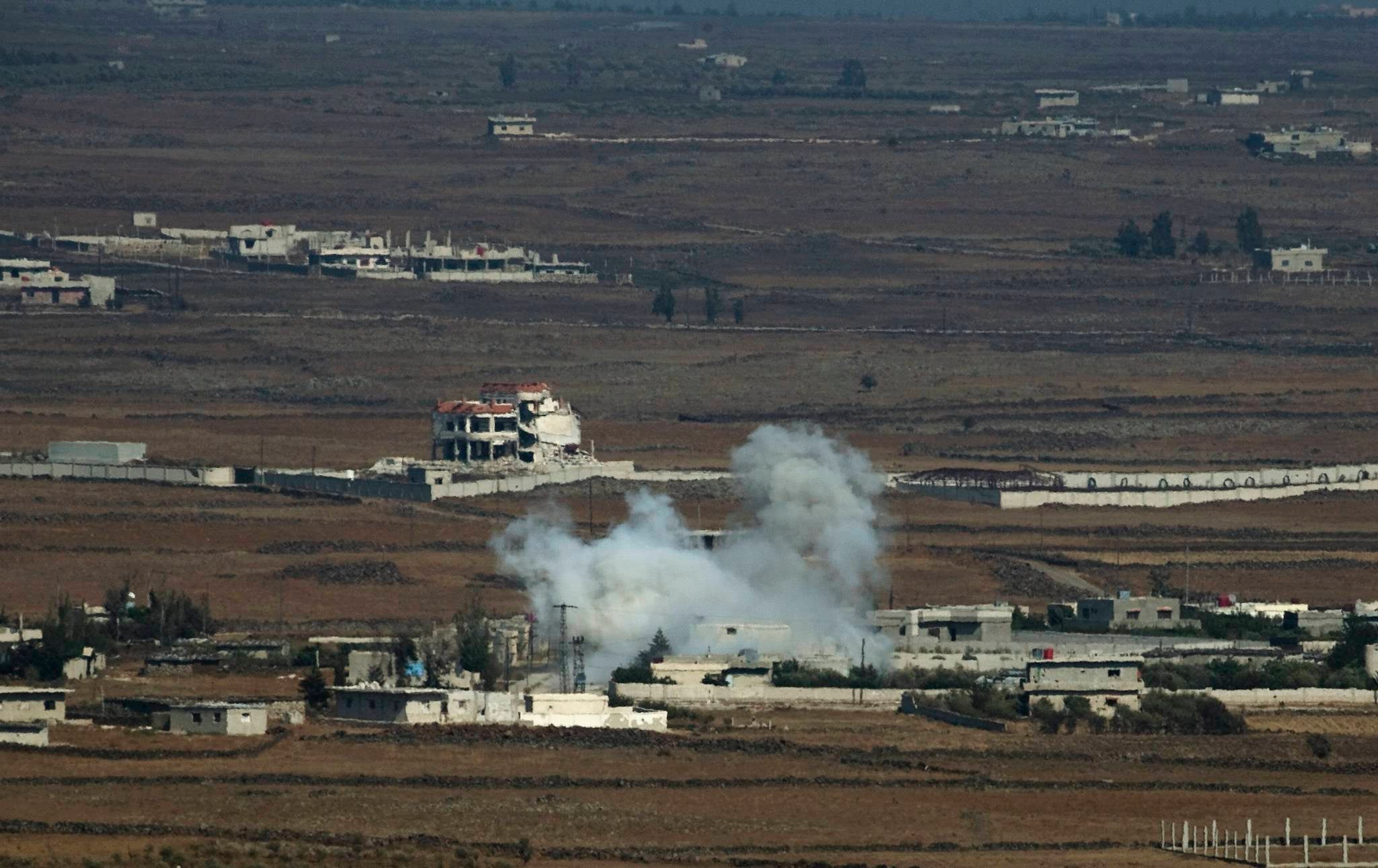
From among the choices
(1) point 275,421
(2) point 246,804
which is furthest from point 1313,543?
(2) point 246,804

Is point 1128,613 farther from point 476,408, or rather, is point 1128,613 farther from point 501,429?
point 476,408

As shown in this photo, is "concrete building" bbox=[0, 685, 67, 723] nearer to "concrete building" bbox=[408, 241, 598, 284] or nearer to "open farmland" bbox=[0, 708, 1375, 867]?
"open farmland" bbox=[0, 708, 1375, 867]

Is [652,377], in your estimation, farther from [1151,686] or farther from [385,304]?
[1151,686]

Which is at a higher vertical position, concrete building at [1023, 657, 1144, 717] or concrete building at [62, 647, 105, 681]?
concrete building at [62, 647, 105, 681]

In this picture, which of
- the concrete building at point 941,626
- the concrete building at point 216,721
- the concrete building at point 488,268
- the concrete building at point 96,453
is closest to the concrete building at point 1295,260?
the concrete building at point 488,268

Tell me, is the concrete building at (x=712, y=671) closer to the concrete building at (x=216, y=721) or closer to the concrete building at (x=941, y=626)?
the concrete building at (x=941, y=626)

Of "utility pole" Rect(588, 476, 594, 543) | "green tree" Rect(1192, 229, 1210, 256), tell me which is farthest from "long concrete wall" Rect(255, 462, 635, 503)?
"green tree" Rect(1192, 229, 1210, 256)
